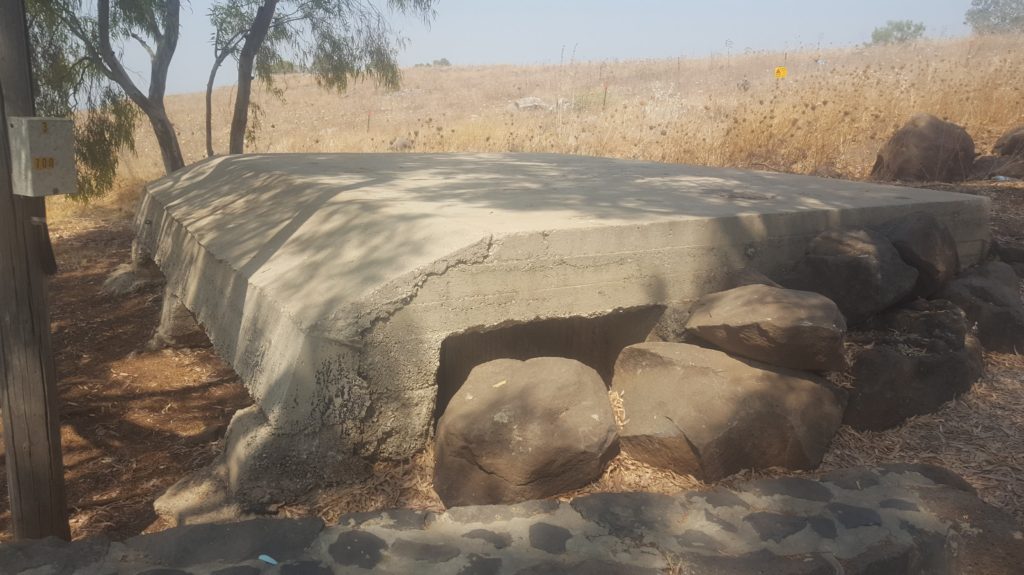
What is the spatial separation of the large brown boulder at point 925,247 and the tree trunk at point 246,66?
815 cm

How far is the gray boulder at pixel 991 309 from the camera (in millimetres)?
4551

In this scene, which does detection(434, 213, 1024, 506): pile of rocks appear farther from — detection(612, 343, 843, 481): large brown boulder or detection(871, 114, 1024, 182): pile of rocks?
detection(871, 114, 1024, 182): pile of rocks

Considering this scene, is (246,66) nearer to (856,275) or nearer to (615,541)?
(856,275)

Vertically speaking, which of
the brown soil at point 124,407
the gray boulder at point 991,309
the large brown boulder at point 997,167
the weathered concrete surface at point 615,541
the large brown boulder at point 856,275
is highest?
the large brown boulder at point 997,167

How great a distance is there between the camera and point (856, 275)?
4008 mm

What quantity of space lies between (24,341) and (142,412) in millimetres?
2514

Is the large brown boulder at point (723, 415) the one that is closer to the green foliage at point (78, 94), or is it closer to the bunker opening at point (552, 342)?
the bunker opening at point (552, 342)

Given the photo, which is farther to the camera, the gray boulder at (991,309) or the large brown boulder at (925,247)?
the gray boulder at (991,309)

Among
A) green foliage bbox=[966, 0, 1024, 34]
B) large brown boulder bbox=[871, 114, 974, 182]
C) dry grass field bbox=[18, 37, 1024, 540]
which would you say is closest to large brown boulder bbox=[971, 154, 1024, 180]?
large brown boulder bbox=[871, 114, 974, 182]

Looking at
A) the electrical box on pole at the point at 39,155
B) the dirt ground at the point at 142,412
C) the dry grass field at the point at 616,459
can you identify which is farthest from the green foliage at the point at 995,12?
the electrical box on pole at the point at 39,155

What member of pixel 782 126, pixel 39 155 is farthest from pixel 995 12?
pixel 39 155

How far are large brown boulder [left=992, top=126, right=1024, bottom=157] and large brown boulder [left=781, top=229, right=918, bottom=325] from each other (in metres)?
5.99

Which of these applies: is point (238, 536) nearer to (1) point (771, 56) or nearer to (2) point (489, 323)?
(2) point (489, 323)

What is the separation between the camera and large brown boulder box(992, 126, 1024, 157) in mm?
8859
